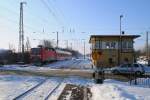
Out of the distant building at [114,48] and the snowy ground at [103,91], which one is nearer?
the snowy ground at [103,91]

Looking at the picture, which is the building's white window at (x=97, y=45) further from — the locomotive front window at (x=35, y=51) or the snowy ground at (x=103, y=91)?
the snowy ground at (x=103, y=91)

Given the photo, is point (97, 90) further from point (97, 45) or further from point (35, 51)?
point (35, 51)

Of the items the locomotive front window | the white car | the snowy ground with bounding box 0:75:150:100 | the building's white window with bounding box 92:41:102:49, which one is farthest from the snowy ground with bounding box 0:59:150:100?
the locomotive front window

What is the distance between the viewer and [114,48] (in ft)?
216

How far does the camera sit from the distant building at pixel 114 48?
65.0 metres

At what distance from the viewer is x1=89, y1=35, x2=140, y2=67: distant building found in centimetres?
6500

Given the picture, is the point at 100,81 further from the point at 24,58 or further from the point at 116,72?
the point at 24,58

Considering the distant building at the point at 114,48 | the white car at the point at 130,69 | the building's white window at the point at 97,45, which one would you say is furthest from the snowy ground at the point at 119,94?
the building's white window at the point at 97,45

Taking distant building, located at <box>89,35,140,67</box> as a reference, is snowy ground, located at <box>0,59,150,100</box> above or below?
below

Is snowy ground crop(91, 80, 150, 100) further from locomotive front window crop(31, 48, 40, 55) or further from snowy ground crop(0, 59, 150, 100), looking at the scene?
locomotive front window crop(31, 48, 40, 55)

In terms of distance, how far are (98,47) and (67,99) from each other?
4731 cm

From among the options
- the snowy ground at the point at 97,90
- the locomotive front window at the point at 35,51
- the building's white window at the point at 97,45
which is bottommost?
the snowy ground at the point at 97,90

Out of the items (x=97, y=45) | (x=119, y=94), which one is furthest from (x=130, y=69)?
(x=119, y=94)

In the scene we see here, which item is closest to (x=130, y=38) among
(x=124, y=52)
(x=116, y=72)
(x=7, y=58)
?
(x=124, y=52)
